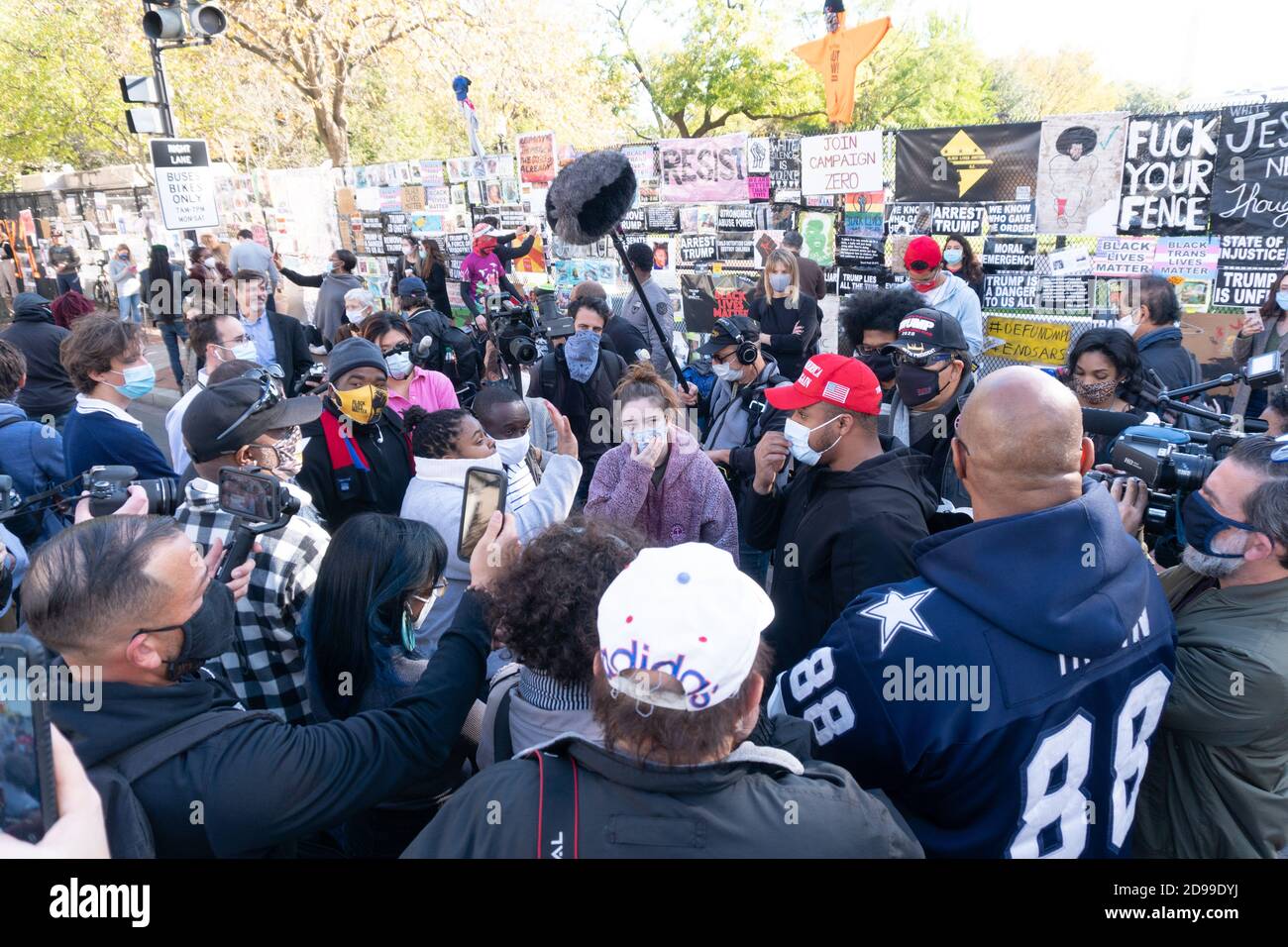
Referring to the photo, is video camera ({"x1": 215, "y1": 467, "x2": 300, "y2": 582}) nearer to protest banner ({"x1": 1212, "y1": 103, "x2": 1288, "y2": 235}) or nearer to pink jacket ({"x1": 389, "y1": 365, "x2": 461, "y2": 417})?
pink jacket ({"x1": 389, "y1": 365, "x2": 461, "y2": 417})

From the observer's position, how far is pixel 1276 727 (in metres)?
2.01

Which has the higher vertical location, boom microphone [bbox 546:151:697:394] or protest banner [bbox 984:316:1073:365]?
boom microphone [bbox 546:151:697:394]

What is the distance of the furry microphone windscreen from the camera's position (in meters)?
4.35

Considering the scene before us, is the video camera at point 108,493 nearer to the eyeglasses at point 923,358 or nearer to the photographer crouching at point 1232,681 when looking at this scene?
the eyeglasses at point 923,358

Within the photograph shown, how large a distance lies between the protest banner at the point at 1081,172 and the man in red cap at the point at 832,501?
5205 mm

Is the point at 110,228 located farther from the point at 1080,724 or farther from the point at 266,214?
the point at 1080,724

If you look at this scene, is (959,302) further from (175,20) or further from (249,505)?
(175,20)

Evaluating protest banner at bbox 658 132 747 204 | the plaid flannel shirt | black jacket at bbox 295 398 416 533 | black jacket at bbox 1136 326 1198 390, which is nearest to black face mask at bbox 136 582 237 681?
the plaid flannel shirt

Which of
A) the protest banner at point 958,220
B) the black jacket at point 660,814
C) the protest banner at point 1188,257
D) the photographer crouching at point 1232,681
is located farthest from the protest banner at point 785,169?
the black jacket at point 660,814

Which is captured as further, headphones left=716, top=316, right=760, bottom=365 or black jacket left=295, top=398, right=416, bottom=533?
headphones left=716, top=316, right=760, bottom=365

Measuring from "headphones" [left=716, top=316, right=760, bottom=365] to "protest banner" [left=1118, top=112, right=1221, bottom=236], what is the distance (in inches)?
169

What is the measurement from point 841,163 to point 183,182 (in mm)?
6437

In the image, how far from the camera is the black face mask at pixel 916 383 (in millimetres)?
3889

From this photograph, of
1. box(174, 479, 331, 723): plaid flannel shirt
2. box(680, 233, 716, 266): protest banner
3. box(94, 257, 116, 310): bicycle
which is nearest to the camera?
box(174, 479, 331, 723): plaid flannel shirt
